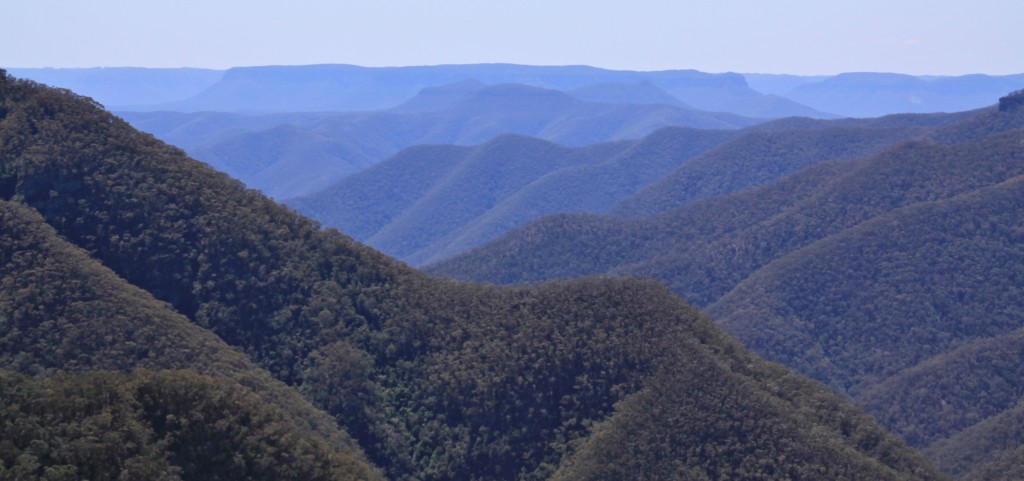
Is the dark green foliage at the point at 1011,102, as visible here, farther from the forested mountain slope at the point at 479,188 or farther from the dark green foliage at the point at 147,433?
the dark green foliage at the point at 147,433

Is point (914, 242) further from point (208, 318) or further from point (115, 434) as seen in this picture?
point (115, 434)

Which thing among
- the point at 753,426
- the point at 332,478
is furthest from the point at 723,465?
the point at 332,478

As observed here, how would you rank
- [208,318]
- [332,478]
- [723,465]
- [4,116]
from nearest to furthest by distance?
[332,478] < [723,465] < [208,318] < [4,116]

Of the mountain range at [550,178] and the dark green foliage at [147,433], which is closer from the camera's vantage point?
the dark green foliage at [147,433]

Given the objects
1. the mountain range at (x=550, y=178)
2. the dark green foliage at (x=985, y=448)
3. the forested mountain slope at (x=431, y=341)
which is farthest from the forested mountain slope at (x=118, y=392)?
the mountain range at (x=550, y=178)

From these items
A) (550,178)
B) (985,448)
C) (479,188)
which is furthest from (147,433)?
(479,188)

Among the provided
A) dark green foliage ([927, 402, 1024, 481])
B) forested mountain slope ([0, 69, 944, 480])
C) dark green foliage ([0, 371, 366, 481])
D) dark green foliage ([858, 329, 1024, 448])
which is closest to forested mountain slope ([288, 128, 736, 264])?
dark green foliage ([858, 329, 1024, 448])

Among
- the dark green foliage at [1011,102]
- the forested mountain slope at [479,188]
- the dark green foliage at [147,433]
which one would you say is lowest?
the forested mountain slope at [479,188]
